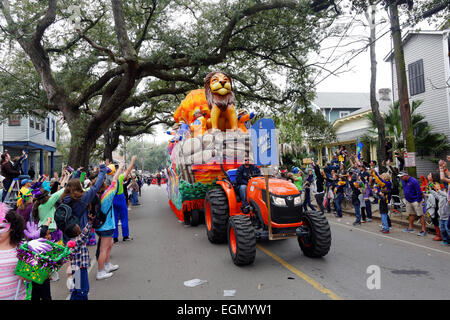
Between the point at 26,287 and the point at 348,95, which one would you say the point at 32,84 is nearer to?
the point at 26,287

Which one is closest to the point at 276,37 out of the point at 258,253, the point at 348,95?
the point at 258,253

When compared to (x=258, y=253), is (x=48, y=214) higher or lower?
higher

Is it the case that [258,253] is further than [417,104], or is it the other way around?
[417,104]

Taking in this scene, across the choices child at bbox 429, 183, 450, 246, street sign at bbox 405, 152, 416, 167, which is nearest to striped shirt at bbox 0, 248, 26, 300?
child at bbox 429, 183, 450, 246

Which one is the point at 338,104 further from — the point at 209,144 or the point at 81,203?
the point at 81,203

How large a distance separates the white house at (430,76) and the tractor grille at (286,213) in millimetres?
13021

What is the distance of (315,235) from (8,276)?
4.26m

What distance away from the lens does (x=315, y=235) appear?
5016mm

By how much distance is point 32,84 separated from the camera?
14.1 metres

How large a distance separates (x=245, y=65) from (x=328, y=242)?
38.0 ft

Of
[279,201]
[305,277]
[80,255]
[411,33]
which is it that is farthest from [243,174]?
[411,33]

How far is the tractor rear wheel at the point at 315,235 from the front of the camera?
4992 millimetres

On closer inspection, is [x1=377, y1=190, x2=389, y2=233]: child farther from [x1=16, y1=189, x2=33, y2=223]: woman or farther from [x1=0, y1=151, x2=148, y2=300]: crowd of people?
[x1=16, y1=189, x2=33, y2=223]: woman

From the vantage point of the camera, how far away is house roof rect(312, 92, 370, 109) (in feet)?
91.7
